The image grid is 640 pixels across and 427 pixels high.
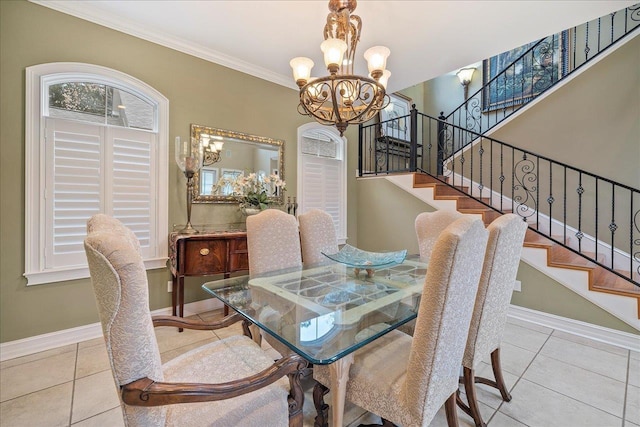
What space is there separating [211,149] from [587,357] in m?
3.99

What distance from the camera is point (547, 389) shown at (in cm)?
184

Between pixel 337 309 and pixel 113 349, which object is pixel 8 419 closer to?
pixel 113 349

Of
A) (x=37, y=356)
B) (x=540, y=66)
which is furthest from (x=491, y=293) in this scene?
(x=540, y=66)

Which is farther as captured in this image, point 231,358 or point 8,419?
point 8,419

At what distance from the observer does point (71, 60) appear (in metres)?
2.38

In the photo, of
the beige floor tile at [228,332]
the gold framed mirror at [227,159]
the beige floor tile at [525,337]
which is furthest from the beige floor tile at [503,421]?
the gold framed mirror at [227,159]

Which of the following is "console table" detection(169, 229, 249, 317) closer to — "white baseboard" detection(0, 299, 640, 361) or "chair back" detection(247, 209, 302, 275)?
"white baseboard" detection(0, 299, 640, 361)

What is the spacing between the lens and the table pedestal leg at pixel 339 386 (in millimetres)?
1181

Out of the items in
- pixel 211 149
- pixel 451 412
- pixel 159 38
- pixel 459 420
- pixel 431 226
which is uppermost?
pixel 159 38

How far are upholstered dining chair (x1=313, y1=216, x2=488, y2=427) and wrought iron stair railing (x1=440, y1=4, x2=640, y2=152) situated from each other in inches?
159

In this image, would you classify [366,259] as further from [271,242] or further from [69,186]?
[69,186]

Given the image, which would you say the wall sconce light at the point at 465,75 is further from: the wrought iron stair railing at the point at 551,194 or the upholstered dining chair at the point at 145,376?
the upholstered dining chair at the point at 145,376

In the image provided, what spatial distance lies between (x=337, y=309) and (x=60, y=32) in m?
3.17

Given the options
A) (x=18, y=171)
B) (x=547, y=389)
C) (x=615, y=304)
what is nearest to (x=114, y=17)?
(x=18, y=171)
